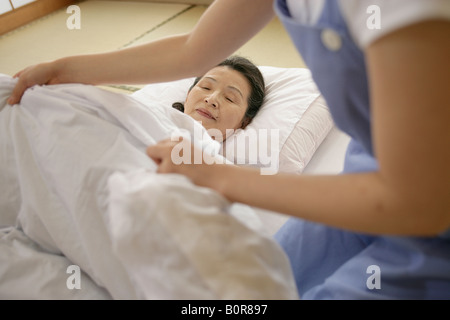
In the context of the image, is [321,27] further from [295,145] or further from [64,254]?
[295,145]

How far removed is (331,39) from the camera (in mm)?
569

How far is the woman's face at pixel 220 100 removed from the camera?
1516 mm

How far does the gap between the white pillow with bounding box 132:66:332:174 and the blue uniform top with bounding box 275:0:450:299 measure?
431mm

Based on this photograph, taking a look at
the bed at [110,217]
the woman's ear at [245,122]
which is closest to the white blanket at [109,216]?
the bed at [110,217]

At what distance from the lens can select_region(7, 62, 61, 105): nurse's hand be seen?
969 millimetres

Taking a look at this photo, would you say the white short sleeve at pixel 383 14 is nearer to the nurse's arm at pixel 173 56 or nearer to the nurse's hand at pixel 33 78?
the nurse's arm at pixel 173 56

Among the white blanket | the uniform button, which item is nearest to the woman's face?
the white blanket

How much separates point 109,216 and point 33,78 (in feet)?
1.55

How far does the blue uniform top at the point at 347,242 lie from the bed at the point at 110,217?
124mm

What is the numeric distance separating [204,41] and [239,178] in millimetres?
376

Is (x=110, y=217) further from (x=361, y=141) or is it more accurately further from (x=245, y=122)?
(x=245, y=122)

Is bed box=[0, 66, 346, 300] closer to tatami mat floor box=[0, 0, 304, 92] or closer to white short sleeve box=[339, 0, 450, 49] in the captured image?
white short sleeve box=[339, 0, 450, 49]

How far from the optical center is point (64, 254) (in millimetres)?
814
